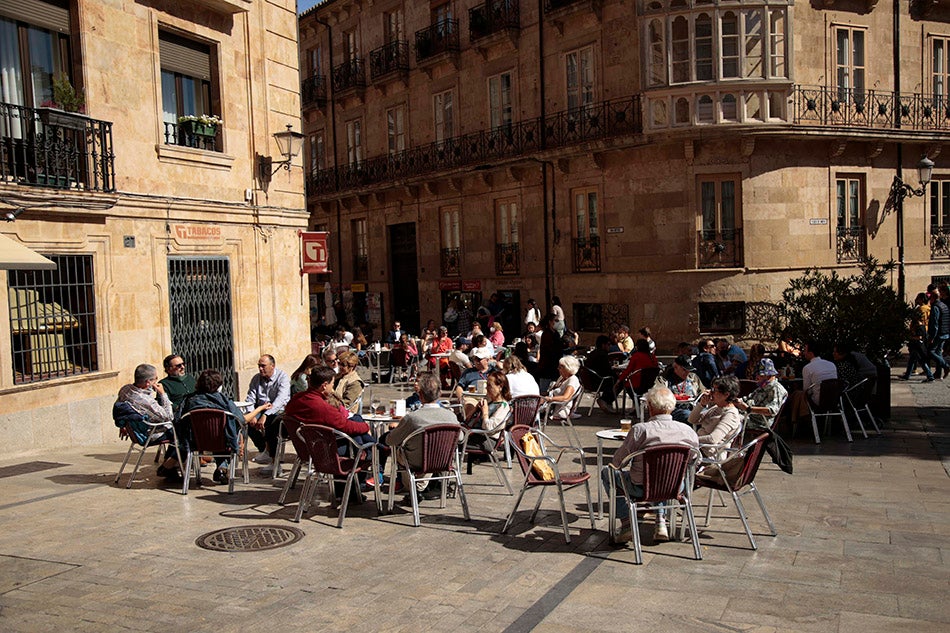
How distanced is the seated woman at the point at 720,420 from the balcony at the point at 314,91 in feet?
94.3

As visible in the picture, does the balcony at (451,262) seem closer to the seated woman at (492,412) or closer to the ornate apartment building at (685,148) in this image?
the ornate apartment building at (685,148)

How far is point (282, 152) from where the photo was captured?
14703mm

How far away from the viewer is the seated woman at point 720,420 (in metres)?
7.33

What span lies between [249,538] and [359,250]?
2652 centimetres

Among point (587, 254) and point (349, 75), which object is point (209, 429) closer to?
point (587, 254)

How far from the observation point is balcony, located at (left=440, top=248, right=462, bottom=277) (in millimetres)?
28314

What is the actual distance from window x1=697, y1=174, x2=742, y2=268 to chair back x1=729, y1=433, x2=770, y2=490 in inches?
595

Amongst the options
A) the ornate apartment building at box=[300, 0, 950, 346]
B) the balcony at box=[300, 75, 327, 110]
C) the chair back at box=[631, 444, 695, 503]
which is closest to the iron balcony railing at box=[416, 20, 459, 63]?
the ornate apartment building at box=[300, 0, 950, 346]

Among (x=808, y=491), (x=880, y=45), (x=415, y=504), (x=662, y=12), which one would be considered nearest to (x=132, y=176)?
(x=415, y=504)

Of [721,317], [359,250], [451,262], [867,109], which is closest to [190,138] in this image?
[721,317]

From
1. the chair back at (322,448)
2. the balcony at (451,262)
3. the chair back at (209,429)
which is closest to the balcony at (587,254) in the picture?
the balcony at (451,262)

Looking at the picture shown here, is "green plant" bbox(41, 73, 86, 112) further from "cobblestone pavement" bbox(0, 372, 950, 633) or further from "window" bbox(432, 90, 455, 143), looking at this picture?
"window" bbox(432, 90, 455, 143)

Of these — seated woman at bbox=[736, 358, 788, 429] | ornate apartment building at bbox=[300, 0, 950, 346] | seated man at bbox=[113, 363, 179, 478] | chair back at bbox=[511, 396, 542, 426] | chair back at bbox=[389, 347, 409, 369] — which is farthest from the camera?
ornate apartment building at bbox=[300, 0, 950, 346]

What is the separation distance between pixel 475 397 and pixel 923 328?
10.9m
